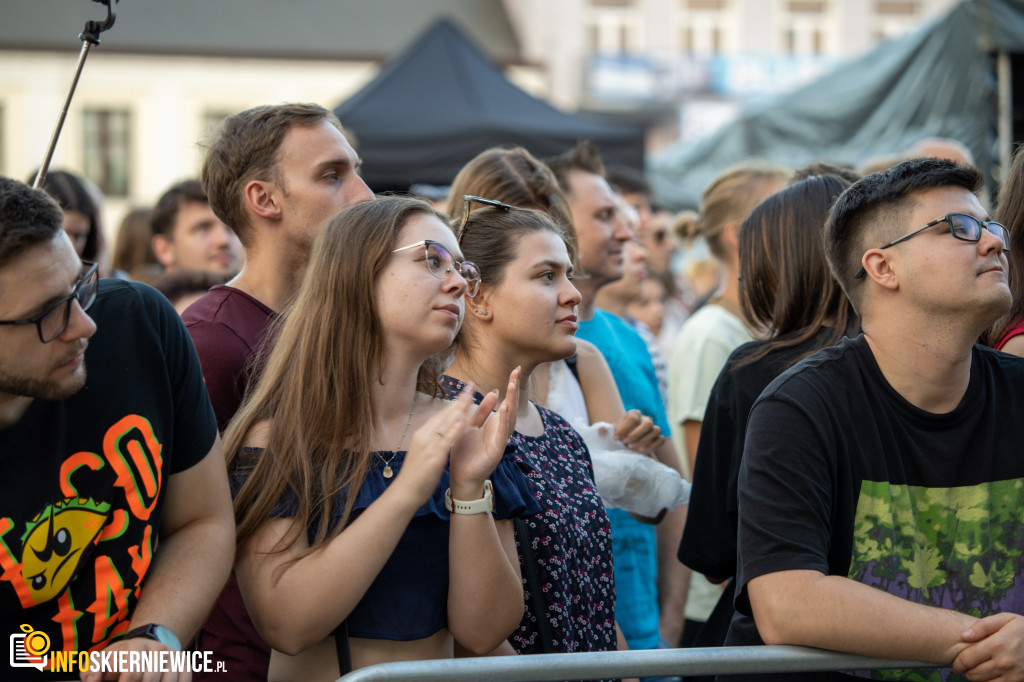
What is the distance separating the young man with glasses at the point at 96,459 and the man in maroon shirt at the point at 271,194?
658 mm

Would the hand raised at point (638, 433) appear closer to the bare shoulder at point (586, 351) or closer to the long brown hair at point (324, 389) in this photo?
the bare shoulder at point (586, 351)

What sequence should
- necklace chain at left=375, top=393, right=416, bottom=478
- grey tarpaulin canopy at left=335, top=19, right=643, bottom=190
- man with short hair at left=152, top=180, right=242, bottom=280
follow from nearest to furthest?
necklace chain at left=375, top=393, right=416, bottom=478, man with short hair at left=152, top=180, right=242, bottom=280, grey tarpaulin canopy at left=335, top=19, right=643, bottom=190

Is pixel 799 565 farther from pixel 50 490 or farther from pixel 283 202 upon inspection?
pixel 283 202

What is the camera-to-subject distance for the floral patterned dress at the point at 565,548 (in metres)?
2.56

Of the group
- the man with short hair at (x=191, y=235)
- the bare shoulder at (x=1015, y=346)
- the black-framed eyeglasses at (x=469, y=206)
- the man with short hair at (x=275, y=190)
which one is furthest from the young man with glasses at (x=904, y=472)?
the man with short hair at (x=191, y=235)

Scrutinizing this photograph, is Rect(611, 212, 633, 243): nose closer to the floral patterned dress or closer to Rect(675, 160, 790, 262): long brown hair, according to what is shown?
Rect(675, 160, 790, 262): long brown hair

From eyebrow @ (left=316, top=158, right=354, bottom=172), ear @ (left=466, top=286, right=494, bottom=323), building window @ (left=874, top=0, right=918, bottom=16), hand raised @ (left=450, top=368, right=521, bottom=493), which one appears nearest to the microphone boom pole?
eyebrow @ (left=316, top=158, right=354, bottom=172)

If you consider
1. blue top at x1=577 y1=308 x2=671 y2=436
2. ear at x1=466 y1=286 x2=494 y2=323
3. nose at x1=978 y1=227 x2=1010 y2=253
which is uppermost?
nose at x1=978 y1=227 x2=1010 y2=253

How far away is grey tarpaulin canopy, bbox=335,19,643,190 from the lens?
7.42 m

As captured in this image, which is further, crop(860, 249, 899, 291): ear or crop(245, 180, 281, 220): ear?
crop(245, 180, 281, 220): ear

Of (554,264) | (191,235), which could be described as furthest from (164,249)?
(554,264)

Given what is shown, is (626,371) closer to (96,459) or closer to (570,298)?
(570,298)

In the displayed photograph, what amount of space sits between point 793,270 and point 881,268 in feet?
2.36

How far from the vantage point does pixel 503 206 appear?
3.09 meters
